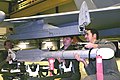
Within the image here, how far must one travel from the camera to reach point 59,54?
2.10m

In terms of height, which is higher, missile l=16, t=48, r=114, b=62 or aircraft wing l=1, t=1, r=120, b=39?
aircraft wing l=1, t=1, r=120, b=39

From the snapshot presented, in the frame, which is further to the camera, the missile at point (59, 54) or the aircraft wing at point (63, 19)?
the aircraft wing at point (63, 19)

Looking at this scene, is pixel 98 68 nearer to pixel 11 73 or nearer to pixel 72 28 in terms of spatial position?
pixel 72 28

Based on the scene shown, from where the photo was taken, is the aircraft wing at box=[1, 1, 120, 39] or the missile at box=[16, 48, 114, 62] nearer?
the missile at box=[16, 48, 114, 62]

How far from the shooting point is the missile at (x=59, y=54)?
1746 millimetres

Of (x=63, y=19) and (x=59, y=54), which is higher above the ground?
(x=63, y=19)

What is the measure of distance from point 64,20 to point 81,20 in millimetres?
442

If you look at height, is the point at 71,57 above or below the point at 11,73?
above

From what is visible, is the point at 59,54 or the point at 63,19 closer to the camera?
the point at 59,54

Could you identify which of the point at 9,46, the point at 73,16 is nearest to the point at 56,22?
the point at 73,16

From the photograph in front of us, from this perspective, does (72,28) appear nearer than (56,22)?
Yes

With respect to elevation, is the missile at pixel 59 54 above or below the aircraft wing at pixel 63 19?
below

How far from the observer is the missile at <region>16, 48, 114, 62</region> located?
68.7 inches

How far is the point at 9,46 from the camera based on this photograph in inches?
124
